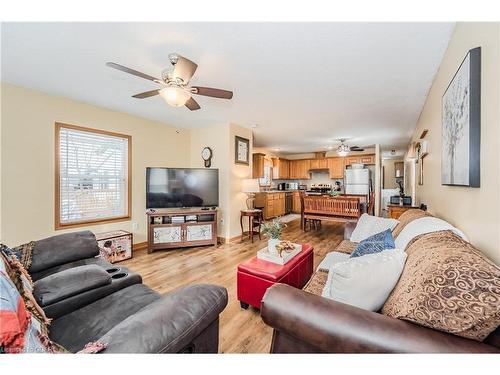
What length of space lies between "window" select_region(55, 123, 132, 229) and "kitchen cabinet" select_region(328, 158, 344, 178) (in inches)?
244

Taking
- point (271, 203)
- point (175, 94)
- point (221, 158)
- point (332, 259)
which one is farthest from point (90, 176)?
point (271, 203)

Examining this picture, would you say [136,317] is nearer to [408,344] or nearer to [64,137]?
[408,344]

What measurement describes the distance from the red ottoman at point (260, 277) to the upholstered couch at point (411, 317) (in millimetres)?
835

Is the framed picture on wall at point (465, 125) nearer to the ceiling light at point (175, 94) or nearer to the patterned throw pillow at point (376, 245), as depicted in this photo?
the patterned throw pillow at point (376, 245)

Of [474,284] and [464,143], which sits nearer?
[474,284]

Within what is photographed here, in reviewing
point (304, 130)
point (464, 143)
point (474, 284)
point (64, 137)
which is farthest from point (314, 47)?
point (64, 137)

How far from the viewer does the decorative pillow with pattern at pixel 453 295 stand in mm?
647

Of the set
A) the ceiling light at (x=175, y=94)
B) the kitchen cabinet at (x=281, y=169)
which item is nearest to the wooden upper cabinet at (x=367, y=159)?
the kitchen cabinet at (x=281, y=169)

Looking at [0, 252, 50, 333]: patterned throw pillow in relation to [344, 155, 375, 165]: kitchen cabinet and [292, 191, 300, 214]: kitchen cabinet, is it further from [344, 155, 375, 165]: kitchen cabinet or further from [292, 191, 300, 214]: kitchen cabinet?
[344, 155, 375, 165]: kitchen cabinet

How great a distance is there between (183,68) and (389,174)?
905 centimetres

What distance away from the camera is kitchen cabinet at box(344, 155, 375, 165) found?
22.2 feet

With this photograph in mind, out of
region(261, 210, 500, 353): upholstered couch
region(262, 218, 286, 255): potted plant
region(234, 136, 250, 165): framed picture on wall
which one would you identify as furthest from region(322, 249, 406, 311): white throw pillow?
region(234, 136, 250, 165): framed picture on wall

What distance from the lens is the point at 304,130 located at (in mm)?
4562

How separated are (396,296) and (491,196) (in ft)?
2.23
